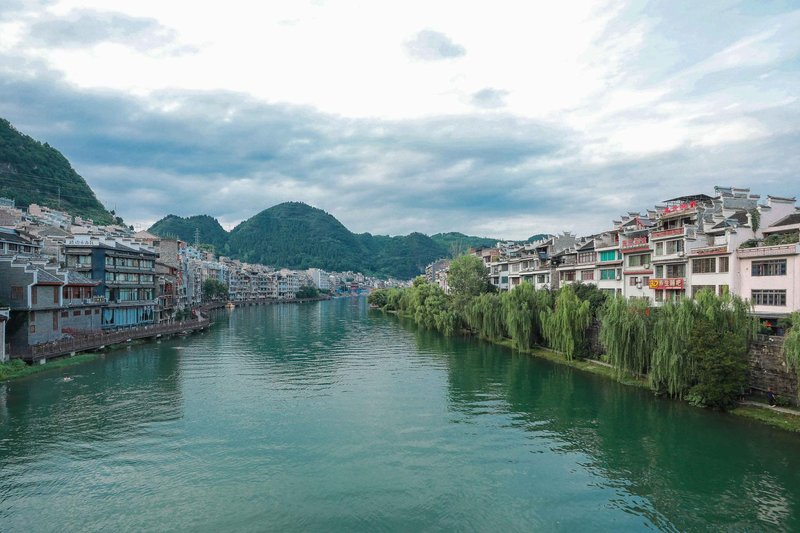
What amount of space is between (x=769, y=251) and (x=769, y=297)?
257cm

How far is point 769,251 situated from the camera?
87.8 feet

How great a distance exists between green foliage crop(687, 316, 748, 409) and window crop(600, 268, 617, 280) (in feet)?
64.0

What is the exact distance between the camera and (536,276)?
5550 centimetres

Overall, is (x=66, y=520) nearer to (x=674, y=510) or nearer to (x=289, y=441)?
(x=289, y=441)

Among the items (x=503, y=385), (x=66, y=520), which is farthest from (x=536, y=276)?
(x=66, y=520)

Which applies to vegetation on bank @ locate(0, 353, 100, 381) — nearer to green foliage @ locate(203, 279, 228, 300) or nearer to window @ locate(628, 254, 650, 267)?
window @ locate(628, 254, 650, 267)

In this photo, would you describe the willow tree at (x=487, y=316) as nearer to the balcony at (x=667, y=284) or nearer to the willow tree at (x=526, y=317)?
the willow tree at (x=526, y=317)

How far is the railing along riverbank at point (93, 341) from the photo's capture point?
33375 millimetres

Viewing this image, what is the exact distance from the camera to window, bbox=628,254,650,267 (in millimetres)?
38000

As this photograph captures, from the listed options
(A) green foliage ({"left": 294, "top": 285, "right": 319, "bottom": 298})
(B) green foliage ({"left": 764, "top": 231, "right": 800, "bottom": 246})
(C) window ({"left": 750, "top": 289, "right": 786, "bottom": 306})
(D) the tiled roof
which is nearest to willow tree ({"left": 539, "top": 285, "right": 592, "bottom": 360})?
(C) window ({"left": 750, "top": 289, "right": 786, "bottom": 306})

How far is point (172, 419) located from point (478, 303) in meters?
32.5

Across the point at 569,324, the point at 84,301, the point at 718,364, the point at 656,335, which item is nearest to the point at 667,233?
the point at 569,324

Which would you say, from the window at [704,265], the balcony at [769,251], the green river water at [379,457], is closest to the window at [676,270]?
the window at [704,265]

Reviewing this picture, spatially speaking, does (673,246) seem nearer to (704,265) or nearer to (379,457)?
(704,265)
